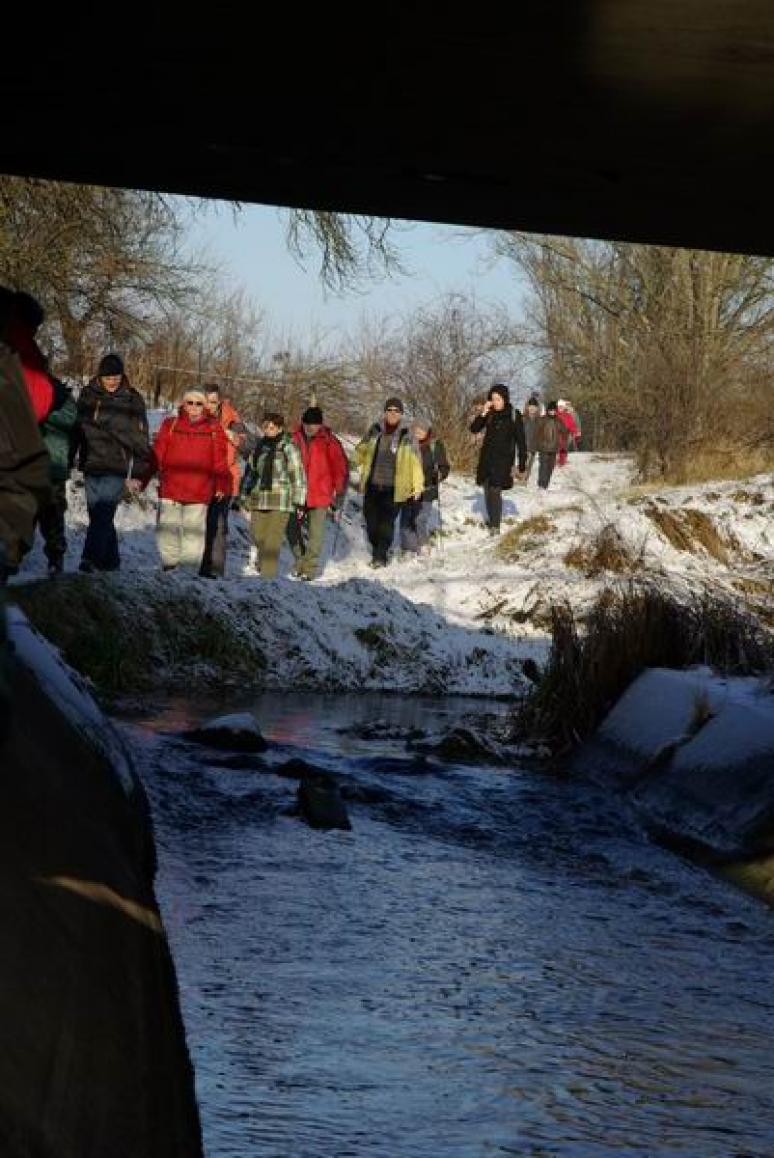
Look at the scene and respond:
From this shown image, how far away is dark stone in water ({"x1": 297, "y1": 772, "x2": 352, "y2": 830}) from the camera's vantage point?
28.4 feet

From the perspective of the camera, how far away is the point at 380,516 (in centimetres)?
2427

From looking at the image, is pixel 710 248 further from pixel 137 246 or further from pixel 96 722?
pixel 137 246

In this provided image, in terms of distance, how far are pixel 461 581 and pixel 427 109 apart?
591 inches

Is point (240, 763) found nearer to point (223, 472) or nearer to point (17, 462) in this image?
point (17, 462)

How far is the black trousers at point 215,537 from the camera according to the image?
19375mm

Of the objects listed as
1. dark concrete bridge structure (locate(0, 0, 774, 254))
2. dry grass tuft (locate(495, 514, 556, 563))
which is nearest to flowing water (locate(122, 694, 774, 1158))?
dark concrete bridge structure (locate(0, 0, 774, 254))

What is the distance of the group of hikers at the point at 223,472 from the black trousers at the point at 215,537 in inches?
0.7

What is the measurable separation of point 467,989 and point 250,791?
3461mm

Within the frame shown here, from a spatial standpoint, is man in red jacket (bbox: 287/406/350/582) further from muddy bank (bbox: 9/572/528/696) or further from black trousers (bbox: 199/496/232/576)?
muddy bank (bbox: 9/572/528/696)

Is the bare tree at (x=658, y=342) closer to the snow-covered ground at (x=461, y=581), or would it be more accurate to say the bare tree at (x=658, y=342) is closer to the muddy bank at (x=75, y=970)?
the snow-covered ground at (x=461, y=581)

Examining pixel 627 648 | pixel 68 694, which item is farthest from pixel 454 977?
pixel 627 648

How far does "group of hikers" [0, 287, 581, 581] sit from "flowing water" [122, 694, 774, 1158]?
4.17 meters

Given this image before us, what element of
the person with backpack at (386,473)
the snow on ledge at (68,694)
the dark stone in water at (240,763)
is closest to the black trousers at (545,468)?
the person with backpack at (386,473)

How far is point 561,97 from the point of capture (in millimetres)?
6285
